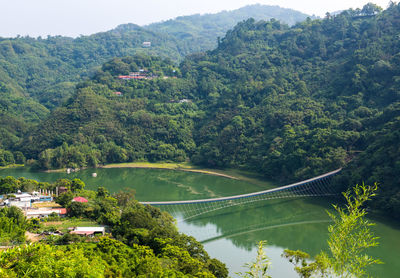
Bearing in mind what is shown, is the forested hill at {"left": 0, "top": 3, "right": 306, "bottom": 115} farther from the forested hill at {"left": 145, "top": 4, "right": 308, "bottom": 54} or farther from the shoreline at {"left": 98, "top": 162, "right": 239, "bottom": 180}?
the shoreline at {"left": 98, "top": 162, "right": 239, "bottom": 180}

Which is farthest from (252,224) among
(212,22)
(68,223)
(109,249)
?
(212,22)

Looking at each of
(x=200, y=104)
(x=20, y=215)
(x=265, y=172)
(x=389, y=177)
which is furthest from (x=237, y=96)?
(x=20, y=215)

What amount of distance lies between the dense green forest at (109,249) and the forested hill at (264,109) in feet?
39.0

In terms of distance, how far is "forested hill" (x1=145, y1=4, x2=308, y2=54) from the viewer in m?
112

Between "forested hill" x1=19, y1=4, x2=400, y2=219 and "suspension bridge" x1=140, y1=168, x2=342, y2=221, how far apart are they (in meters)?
0.94

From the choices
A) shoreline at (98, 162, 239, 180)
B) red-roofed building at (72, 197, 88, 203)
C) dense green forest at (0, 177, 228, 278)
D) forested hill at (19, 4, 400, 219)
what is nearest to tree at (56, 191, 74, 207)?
dense green forest at (0, 177, 228, 278)

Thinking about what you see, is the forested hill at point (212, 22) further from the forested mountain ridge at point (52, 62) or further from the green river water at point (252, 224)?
the green river water at point (252, 224)

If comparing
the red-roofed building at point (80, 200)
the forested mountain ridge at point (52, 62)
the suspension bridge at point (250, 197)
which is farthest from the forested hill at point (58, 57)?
the red-roofed building at point (80, 200)

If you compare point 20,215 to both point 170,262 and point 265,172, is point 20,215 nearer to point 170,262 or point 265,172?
point 170,262

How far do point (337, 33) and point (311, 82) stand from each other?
31.8 feet

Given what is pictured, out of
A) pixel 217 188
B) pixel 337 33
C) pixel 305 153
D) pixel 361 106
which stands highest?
pixel 337 33

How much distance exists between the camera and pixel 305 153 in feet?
97.5

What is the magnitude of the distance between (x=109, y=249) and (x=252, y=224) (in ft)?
35.0

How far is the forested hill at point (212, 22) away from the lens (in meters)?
112
